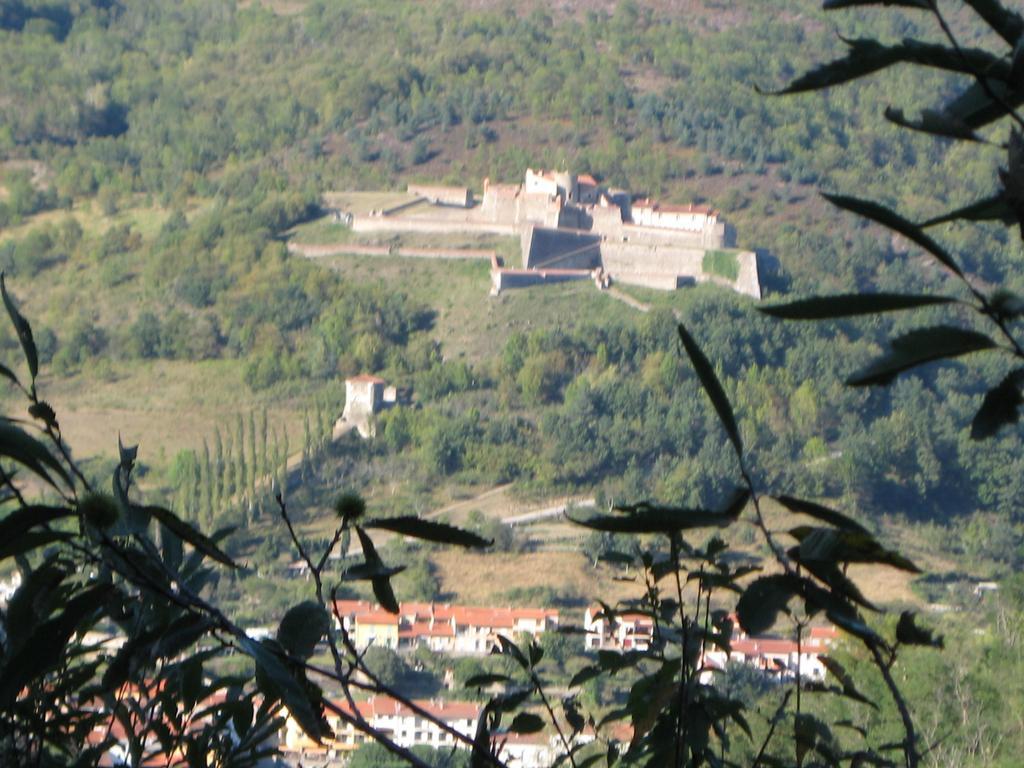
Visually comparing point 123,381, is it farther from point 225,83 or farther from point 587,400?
point 225,83

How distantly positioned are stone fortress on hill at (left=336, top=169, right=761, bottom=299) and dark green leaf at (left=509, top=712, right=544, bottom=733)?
21171mm

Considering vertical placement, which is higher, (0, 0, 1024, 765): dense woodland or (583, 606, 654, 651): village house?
(583, 606, 654, 651): village house

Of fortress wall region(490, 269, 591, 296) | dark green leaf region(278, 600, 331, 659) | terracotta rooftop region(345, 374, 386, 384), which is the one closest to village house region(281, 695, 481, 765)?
dark green leaf region(278, 600, 331, 659)

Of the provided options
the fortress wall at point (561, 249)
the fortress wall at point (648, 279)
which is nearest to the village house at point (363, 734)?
the fortress wall at point (561, 249)

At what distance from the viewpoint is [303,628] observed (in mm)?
490

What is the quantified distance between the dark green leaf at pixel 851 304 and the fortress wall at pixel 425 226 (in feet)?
76.2

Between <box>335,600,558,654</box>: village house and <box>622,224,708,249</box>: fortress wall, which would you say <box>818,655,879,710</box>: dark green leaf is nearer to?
<box>335,600,558,654</box>: village house

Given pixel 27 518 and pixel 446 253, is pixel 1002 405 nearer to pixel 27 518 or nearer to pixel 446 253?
pixel 27 518

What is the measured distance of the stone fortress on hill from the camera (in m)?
22.7

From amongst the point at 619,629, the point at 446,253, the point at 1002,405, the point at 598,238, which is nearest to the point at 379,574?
the point at 1002,405

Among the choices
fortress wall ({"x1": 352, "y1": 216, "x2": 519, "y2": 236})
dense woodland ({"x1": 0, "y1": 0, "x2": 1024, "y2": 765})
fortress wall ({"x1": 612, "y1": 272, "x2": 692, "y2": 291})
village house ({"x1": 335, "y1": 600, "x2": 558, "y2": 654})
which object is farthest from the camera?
fortress wall ({"x1": 352, "y1": 216, "x2": 519, "y2": 236})

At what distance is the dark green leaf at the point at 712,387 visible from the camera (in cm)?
40

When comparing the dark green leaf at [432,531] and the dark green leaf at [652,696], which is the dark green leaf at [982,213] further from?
the dark green leaf at [652,696]

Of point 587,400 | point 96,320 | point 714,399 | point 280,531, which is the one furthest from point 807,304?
point 96,320
